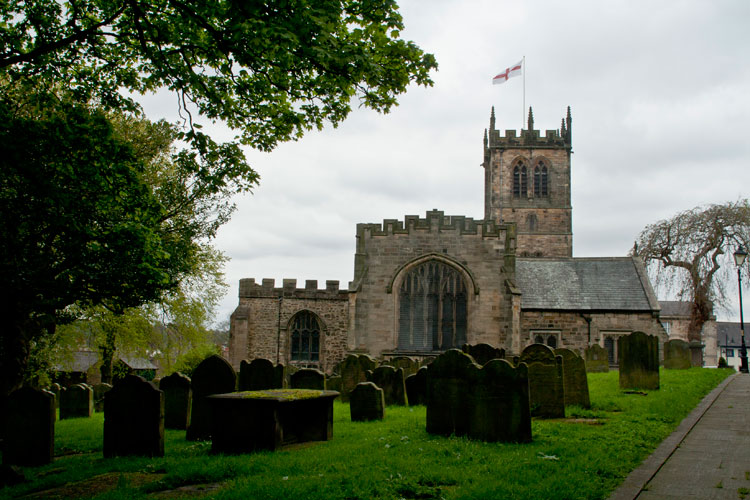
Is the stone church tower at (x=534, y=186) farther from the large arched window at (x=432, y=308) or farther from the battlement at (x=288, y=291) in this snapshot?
the large arched window at (x=432, y=308)

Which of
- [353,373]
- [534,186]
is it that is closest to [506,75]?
[534,186]

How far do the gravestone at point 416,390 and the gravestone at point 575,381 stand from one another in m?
3.09

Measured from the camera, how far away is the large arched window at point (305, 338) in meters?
30.1

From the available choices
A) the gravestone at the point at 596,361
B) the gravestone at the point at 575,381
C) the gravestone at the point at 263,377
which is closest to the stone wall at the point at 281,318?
the gravestone at the point at 596,361

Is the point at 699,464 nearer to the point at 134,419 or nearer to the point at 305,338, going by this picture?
the point at 134,419

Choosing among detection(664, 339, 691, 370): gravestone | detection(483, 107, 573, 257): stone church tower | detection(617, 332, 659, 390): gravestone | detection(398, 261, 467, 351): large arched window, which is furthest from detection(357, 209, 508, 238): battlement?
detection(483, 107, 573, 257): stone church tower

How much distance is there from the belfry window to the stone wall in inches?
908

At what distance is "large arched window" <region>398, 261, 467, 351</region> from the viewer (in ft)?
83.3

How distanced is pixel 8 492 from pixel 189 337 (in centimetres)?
1671

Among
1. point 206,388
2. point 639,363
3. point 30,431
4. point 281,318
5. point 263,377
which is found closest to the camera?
point 30,431

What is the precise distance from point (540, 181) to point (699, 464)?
142ft

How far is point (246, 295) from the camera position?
99.7 ft

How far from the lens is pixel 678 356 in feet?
68.1

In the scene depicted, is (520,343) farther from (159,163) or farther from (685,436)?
(685,436)
